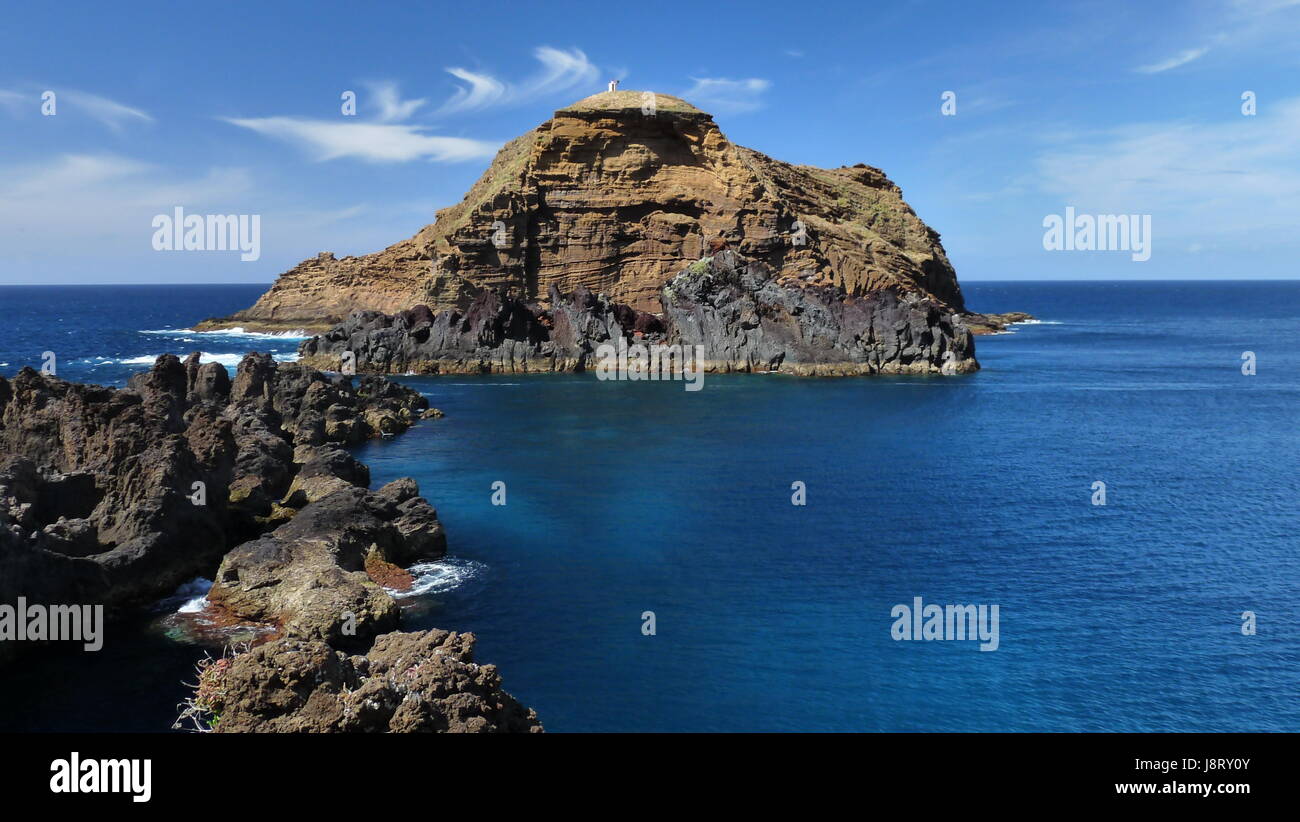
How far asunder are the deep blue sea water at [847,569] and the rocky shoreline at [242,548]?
224 centimetres

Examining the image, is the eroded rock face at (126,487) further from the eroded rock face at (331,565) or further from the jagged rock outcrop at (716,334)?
the jagged rock outcrop at (716,334)

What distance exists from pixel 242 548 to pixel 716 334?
249 feet

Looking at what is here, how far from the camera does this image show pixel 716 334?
330ft

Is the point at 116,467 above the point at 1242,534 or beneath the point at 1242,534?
above

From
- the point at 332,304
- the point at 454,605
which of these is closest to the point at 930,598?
the point at 454,605

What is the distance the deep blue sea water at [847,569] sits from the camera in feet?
74.0

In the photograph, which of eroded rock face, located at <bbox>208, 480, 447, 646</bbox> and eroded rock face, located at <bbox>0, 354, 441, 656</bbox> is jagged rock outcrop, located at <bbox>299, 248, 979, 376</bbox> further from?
eroded rock face, located at <bbox>208, 480, 447, 646</bbox>

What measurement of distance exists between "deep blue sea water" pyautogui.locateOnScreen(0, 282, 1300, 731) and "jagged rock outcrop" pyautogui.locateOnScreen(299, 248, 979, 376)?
24.9m

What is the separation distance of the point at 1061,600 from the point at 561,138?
104 m

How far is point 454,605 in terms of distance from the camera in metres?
28.5

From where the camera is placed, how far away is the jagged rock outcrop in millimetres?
97250

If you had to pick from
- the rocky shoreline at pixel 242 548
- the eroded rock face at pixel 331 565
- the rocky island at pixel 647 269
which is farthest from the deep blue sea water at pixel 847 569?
the rocky island at pixel 647 269

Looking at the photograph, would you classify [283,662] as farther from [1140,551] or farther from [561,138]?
[561,138]

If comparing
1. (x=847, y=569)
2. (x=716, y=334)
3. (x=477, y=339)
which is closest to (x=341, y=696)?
(x=847, y=569)
